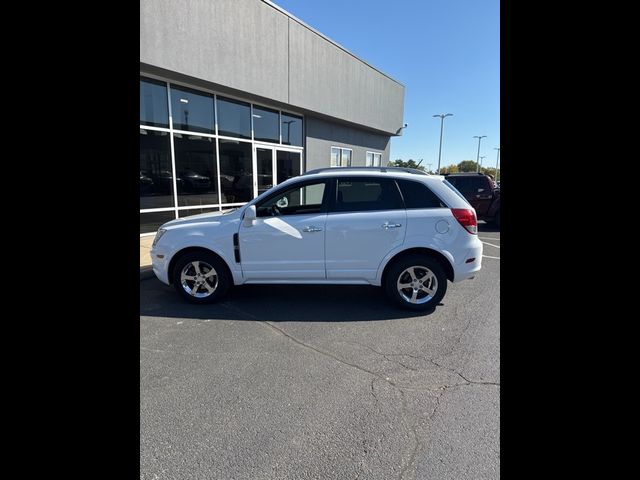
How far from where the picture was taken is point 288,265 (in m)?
4.55

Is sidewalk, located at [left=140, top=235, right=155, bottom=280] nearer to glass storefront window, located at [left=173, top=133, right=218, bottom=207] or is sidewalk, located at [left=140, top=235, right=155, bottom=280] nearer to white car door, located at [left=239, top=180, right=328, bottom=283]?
glass storefront window, located at [left=173, top=133, right=218, bottom=207]

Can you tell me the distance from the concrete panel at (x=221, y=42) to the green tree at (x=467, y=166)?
224ft

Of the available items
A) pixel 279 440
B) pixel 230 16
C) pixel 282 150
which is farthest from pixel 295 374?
pixel 282 150

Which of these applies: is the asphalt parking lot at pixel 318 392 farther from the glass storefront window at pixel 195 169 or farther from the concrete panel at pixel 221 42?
the concrete panel at pixel 221 42

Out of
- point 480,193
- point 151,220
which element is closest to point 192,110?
point 151,220

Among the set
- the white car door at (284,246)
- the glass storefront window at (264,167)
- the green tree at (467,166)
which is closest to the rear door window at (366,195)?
the white car door at (284,246)

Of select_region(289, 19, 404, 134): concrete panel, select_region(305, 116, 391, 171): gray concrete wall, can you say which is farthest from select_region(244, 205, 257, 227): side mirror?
select_region(305, 116, 391, 171): gray concrete wall

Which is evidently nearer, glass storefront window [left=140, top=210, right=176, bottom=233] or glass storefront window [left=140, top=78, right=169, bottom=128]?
glass storefront window [left=140, top=78, right=169, bottom=128]

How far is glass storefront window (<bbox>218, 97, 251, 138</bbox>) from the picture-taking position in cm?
1034

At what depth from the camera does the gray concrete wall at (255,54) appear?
7.95 metres

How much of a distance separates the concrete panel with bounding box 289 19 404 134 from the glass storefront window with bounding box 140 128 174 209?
4712 millimetres

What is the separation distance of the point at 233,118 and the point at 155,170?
3.14 metres

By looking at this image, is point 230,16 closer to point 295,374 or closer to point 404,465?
point 295,374
